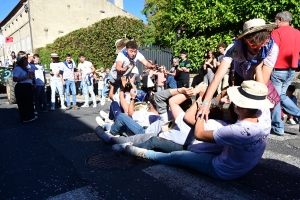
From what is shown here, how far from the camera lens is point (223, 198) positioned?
2.35 metres

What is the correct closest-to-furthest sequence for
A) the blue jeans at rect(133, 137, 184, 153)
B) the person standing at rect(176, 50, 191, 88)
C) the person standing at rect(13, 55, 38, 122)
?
1. the blue jeans at rect(133, 137, 184, 153)
2. the person standing at rect(13, 55, 38, 122)
3. the person standing at rect(176, 50, 191, 88)

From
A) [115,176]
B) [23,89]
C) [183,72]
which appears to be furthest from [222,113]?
[23,89]

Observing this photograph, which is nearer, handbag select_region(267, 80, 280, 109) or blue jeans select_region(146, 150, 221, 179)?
blue jeans select_region(146, 150, 221, 179)

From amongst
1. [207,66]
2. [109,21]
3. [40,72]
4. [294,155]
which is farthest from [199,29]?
[109,21]

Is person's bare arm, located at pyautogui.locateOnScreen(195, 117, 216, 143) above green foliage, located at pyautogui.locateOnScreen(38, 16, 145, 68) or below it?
below

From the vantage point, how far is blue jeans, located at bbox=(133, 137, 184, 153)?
10.5 feet

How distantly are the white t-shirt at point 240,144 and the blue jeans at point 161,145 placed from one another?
24.9 inches

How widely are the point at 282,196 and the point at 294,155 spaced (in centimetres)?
134

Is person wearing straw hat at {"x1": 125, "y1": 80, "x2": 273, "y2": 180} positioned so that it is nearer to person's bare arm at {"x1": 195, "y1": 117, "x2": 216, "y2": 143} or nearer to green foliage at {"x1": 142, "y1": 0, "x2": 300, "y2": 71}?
person's bare arm at {"x1": 195, "y1": 117, "x2": 216, "y2": 143}

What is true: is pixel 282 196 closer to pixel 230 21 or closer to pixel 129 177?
pixel 129 177

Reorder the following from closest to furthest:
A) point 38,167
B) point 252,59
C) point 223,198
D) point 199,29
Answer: point 223,198 < point 252,59 < point 38,167 < point 199,29

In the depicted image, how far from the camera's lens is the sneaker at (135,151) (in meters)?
3.35

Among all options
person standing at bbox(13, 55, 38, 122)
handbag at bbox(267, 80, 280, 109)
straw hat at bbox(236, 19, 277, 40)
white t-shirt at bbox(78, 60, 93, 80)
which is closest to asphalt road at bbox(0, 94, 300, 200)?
handbag at bbox(267, 80, 280, 109)

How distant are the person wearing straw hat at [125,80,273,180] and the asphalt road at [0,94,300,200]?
0.18 metres
